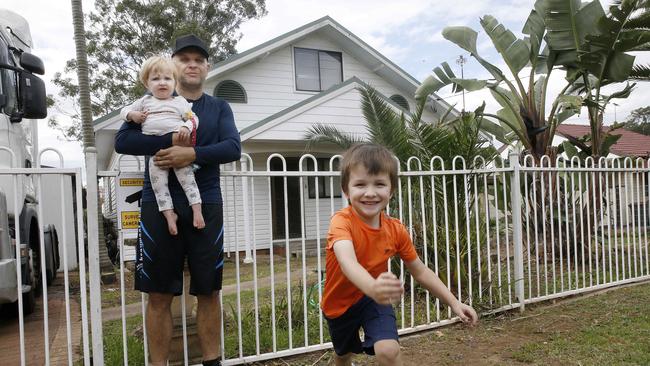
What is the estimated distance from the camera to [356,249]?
2.38m

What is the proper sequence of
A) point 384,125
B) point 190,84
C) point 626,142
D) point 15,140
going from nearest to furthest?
1. point 190,84
2. point 15,140
3. point 384,125
4. point 626,142

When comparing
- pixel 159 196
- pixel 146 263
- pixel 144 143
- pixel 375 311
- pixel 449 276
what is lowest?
pixel 449 276

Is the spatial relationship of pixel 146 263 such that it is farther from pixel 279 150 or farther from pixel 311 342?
pixel 279 150

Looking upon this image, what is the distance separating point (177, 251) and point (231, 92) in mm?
9459

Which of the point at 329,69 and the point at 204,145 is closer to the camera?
the point at 204,145

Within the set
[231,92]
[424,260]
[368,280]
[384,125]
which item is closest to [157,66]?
[368,280]

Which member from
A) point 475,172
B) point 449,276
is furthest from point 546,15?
point 449,276

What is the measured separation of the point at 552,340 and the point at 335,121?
25.3ft

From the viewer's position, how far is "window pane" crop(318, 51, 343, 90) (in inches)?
526

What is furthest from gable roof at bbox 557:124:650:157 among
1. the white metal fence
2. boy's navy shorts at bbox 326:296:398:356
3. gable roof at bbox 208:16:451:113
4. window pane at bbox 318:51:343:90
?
boy's navy shorts at bbox 326:296:398:356

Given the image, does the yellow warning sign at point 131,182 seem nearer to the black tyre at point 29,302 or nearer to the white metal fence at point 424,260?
the white metal fence at point 424,260

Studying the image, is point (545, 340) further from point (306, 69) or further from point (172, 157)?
point (306, 69)

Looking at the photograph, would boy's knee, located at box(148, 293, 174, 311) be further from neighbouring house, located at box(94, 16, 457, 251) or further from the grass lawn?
neighbouring house, located at box(94, 16, 457, 251)

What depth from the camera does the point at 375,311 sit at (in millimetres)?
2432
